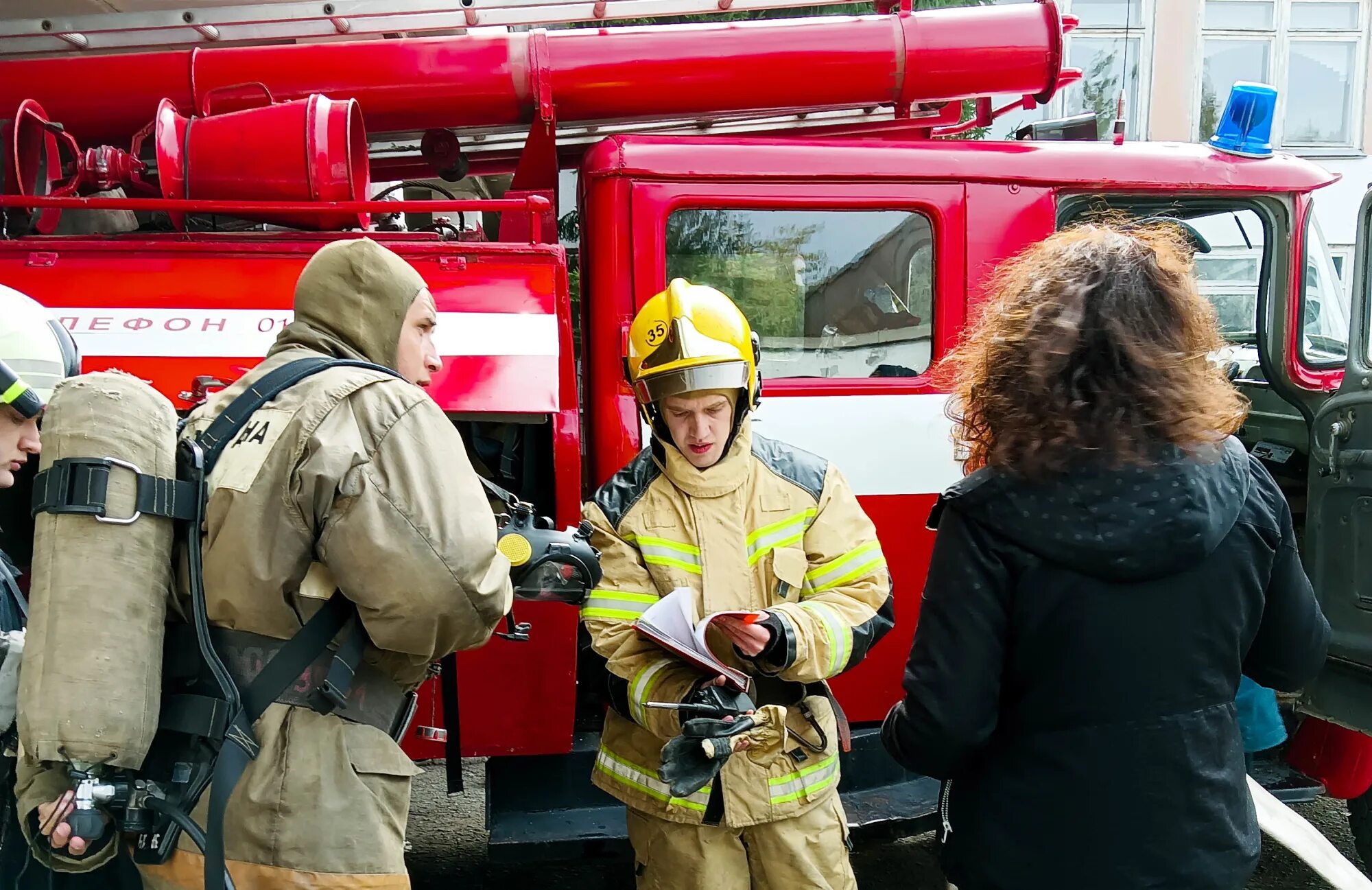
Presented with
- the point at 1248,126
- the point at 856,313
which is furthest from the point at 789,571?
the point at 1248,126

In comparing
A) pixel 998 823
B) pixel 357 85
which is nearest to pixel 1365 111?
pixel 357 85

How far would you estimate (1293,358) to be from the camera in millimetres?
3236

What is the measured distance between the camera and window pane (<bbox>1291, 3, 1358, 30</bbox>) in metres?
13.5

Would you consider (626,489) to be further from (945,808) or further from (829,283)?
(829,283)

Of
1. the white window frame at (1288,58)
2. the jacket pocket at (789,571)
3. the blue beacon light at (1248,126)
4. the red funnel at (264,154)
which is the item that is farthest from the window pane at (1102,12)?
the jacket pocket at (789,571)

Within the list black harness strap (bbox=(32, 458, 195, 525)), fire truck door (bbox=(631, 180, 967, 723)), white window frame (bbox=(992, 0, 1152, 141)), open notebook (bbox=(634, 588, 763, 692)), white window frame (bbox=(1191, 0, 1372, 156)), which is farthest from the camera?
white window frame (bbox=(992, 0, 1152, 141))

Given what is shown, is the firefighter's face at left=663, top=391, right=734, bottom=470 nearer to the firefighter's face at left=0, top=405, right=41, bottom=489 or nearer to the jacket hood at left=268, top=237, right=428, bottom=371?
the jacket hood at left=268, top=237, right=428, bottom=371

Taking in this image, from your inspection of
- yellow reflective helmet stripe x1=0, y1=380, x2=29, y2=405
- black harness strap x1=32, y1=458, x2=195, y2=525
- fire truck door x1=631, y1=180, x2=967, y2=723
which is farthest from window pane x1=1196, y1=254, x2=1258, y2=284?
yellow reflective helmet stripe x1=0, y1=380, x2=29, y2=405

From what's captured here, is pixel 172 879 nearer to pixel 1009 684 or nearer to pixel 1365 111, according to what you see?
pixel 1009 684

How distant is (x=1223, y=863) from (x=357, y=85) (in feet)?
9.79

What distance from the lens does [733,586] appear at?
2193 millimetres

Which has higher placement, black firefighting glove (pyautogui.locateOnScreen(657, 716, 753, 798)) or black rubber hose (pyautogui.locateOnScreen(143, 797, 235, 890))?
black rubber hose (pyautogui.locateOnScreen(143, 797, 235, 890))

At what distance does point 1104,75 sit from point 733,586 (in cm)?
1365

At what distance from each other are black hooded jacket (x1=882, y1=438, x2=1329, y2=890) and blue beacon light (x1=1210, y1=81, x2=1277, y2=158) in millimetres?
2182
